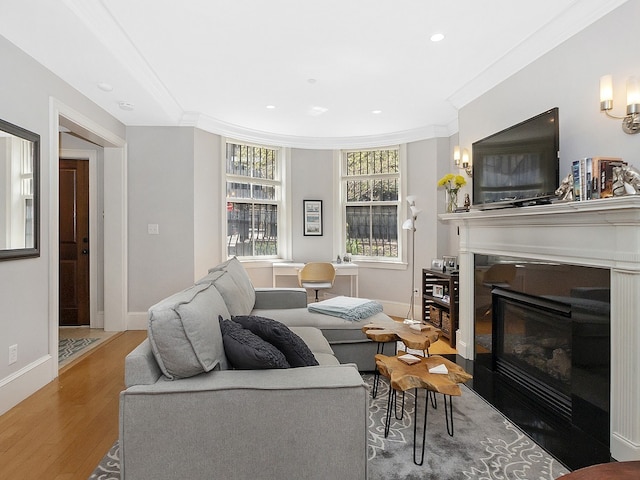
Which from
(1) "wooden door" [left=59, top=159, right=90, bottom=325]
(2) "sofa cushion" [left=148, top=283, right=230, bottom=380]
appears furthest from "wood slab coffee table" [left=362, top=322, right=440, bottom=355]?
(1) "wooden door" [left=59, top=159, right=90, bottom=325]

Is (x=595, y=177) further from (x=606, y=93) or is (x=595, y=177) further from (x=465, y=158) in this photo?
(x=465, y=158)

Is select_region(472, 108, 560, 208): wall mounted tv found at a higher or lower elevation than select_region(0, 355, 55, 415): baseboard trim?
higher

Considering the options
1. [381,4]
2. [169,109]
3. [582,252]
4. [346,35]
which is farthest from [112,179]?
[582,252]

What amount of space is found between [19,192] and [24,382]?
133cm

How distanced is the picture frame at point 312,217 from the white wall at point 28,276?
3255mm

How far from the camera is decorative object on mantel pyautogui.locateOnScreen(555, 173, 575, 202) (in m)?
2.30

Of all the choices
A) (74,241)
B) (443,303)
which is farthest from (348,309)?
(74,241)

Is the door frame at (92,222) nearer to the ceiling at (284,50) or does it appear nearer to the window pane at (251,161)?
the ceiling at (284,50)

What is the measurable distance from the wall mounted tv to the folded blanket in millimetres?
1271

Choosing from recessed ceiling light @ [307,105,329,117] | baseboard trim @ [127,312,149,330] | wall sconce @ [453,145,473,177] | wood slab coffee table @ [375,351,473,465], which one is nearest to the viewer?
wood slab coffee table @ [375,351,473,465]

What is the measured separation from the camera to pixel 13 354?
264cm

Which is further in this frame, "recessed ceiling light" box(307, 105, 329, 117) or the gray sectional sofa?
"recessed ceiling light" box(307, 105, 329, 117)

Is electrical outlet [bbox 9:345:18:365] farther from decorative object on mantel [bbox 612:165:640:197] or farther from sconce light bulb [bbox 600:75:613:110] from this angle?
sconce light bulb [bbox 600:75:613:110]

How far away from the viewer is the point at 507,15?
8.39ft
